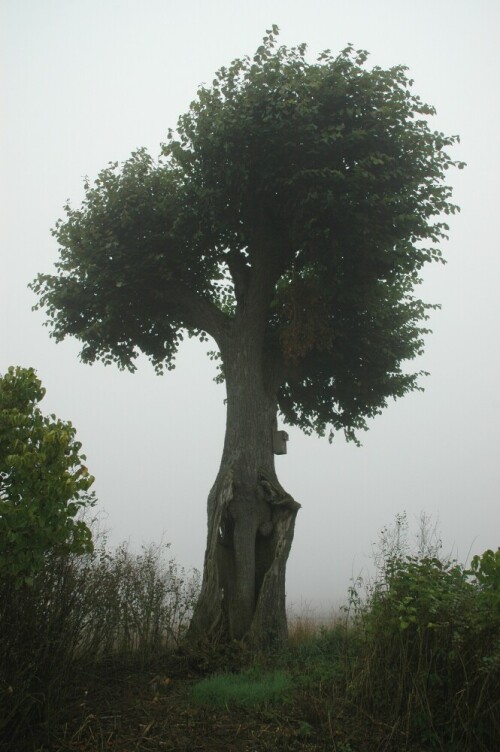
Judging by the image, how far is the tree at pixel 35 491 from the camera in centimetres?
582

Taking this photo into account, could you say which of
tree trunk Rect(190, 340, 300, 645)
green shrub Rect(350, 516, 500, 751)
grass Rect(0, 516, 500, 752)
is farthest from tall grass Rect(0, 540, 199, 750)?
green shrub Rect(350, 516, 500, 751)

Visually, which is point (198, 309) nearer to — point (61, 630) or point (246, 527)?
point (246, 527)

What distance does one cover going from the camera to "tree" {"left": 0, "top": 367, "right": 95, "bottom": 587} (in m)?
5.82

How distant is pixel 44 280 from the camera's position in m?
13.6

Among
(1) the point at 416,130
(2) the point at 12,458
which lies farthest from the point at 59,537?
(1) the point at 416,130

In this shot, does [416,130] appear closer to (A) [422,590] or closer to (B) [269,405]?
(B) [269,405]

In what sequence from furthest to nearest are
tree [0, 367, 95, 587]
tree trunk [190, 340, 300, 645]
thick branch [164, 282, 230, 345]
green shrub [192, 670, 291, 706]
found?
thick branch [164, 282, 230, 345] < tree trunk [190, 340, 300, 645] < green shrub [192, 670, 291, 706] < tree [0, 367, 95, 587]

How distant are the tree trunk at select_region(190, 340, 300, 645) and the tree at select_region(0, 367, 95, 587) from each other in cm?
481

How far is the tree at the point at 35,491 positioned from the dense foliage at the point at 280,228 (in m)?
6.36

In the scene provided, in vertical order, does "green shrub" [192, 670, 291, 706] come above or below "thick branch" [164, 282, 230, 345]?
below

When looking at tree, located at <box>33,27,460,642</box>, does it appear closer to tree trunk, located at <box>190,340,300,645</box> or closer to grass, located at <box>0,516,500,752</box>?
tree trunk, located at <box>190,340,300,645</box>

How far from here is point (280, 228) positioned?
12867mm

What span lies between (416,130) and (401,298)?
3925 mm

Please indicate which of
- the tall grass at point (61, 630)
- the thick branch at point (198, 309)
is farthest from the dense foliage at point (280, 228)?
the tall grass at point (61, 630)
